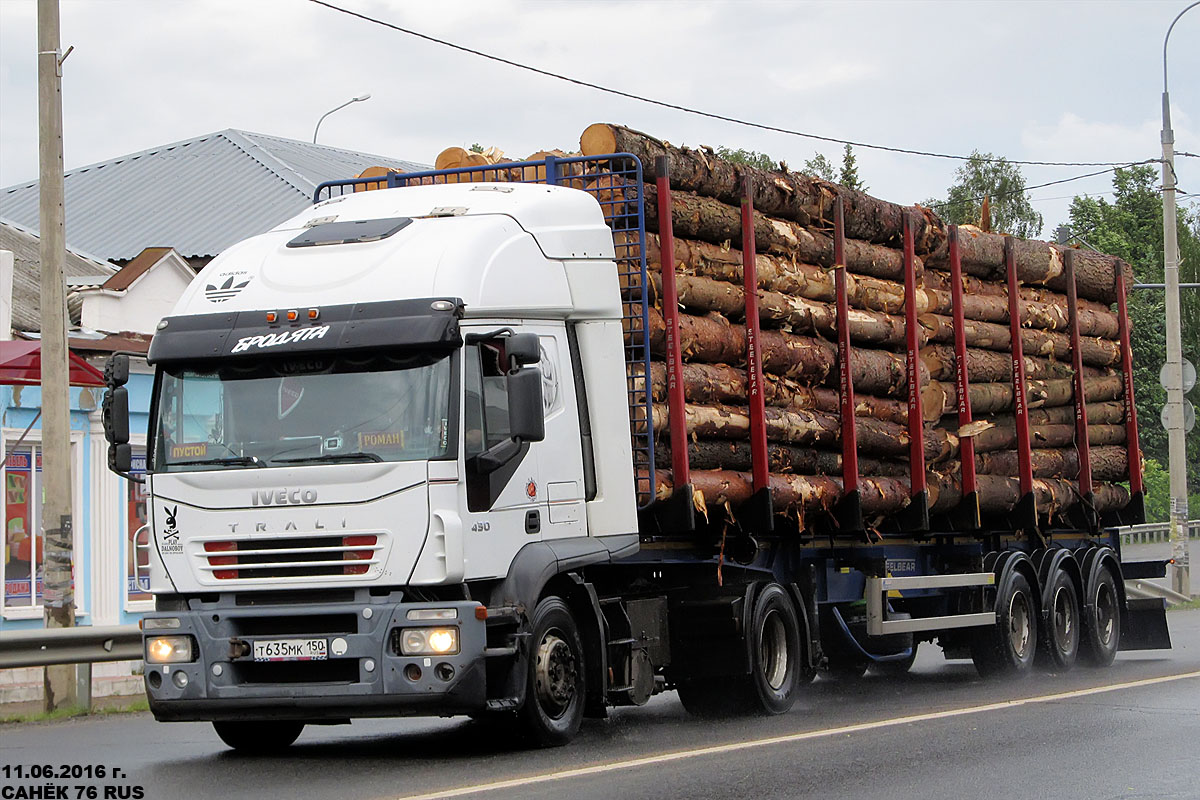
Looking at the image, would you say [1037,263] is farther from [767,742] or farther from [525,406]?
[525,406]

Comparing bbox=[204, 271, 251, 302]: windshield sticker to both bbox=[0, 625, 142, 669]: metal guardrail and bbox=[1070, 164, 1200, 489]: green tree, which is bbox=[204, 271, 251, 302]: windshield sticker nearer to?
bbox=[0, 625, 142, 669]: metal guardrail

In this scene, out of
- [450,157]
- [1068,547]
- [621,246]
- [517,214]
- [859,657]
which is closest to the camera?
[517,214]

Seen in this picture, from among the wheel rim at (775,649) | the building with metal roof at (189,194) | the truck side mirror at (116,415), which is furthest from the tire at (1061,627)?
the building with metal roof at (189,194)

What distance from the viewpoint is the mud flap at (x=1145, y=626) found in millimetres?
18625

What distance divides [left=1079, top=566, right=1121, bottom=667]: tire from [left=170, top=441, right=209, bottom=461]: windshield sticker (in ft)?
36.2

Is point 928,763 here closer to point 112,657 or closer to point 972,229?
point 112,657

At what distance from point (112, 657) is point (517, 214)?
5386 mm

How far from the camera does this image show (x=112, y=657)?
544 inches

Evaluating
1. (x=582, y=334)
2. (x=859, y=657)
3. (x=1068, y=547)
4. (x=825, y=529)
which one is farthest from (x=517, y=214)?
(x=1068, y=547)

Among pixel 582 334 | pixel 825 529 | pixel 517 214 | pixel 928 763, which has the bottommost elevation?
pixel 928 763

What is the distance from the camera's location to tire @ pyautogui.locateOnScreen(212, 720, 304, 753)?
35.5 feet

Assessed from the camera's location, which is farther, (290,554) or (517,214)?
(517,214)

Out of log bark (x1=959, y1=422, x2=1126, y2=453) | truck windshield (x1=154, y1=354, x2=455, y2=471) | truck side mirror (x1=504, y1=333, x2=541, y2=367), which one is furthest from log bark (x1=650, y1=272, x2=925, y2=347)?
truck windshield (x1=154, y1=354, x2=455, y2=471)

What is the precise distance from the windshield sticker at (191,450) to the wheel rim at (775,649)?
188 inches
